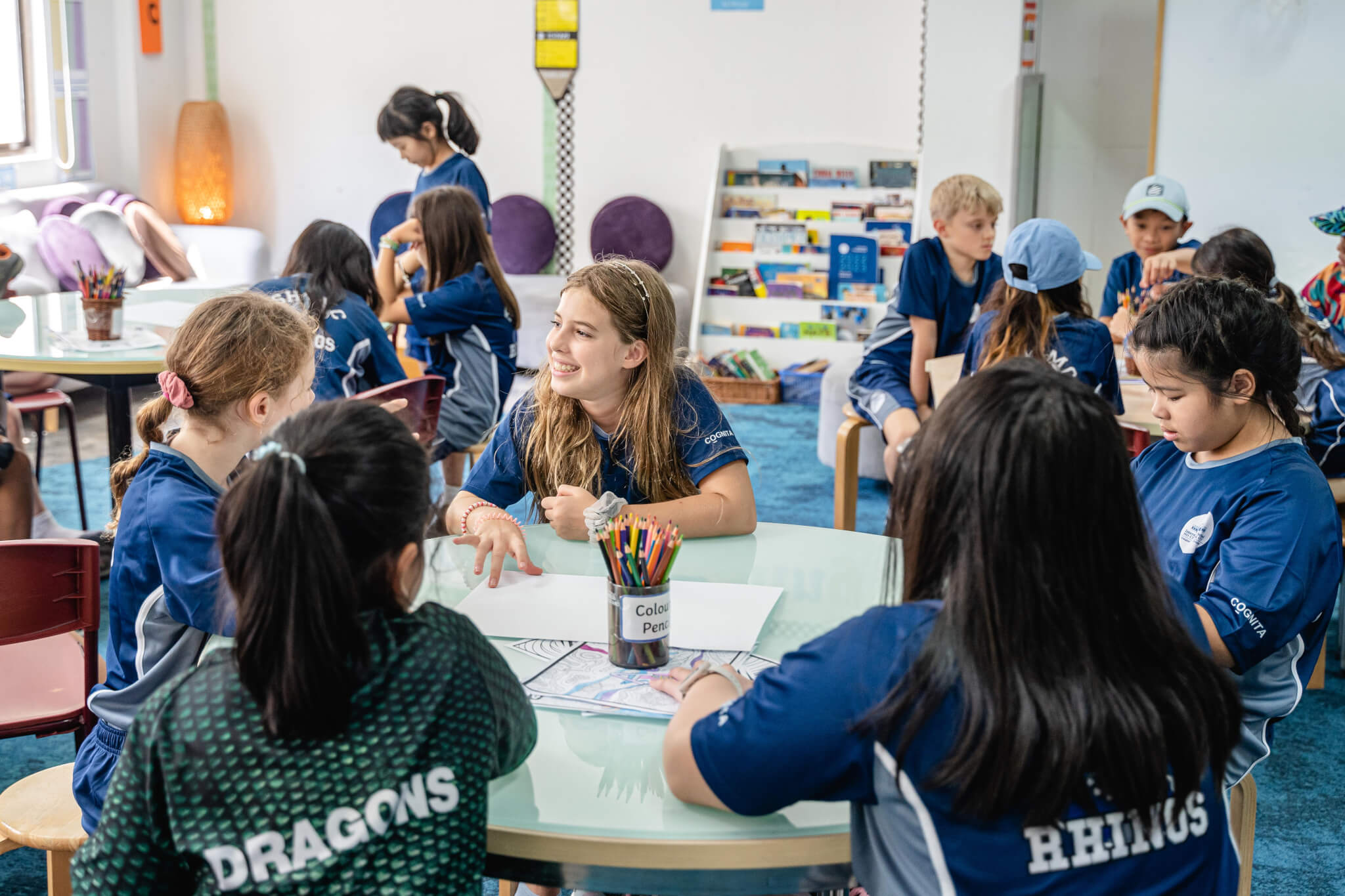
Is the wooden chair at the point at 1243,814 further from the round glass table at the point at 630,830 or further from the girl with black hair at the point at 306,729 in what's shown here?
the girl with black hair at the point at 306,729

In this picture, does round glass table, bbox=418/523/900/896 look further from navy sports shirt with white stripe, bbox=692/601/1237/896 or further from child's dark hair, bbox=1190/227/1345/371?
child's dark hair, bbox=1190/227/1345/371

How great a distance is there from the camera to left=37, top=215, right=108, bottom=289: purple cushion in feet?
19.0

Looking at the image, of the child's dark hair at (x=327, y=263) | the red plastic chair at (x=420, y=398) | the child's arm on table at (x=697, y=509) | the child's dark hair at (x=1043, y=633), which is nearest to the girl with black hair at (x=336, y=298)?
the child's dark hair at (x=327, y=263)

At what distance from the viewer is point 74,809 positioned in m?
1.63

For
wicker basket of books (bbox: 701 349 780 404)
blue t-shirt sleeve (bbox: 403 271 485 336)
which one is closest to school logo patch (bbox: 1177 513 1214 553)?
blue t-shirt sleeve (bbox: 403 271 485 336)

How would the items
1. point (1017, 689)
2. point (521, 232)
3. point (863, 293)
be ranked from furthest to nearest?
1. point (521, 232)
2. point (863, 293)
3. point (1017, 689)

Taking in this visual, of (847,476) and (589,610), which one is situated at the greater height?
(589,610)

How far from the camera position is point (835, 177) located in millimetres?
6672

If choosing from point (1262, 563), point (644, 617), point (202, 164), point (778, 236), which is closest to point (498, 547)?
point (644, 617)

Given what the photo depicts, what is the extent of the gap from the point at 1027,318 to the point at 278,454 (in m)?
2.36

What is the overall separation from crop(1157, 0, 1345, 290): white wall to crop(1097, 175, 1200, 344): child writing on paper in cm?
90

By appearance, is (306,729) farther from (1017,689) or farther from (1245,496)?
(1245,496)

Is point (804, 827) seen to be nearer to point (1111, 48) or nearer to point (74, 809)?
point (74, 809)

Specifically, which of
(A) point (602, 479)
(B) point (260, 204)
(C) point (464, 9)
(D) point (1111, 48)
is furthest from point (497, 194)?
(A) point (602, 479)
